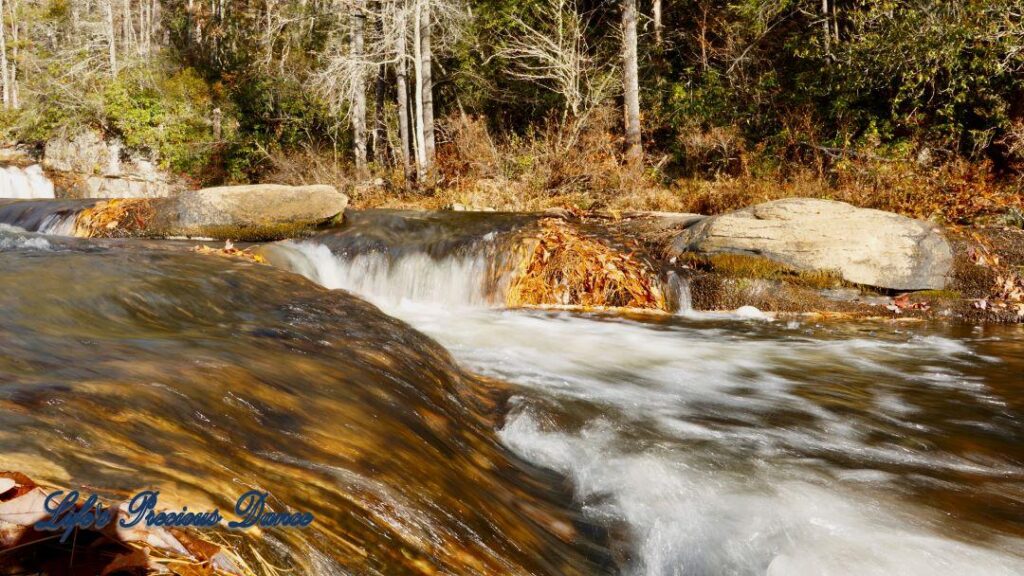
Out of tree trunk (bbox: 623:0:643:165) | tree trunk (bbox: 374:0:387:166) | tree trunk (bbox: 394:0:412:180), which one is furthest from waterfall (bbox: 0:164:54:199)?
tree trunk (bbox: 623:0:643:165)

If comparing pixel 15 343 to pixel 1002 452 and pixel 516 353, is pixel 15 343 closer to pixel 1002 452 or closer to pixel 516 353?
pixel 516 353

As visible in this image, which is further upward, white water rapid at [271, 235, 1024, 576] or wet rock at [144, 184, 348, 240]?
wet rock at [144, 184, 348, 240]

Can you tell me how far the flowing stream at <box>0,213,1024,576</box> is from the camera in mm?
2012

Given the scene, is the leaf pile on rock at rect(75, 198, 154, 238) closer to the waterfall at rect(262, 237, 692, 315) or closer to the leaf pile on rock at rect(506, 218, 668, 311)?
the waterfall at rect(262, 237, 692, 315)

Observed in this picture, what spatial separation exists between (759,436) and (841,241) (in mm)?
5168

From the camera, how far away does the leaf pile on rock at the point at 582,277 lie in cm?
857

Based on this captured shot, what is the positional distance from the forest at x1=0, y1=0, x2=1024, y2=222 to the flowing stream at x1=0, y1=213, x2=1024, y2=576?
6.45 metres

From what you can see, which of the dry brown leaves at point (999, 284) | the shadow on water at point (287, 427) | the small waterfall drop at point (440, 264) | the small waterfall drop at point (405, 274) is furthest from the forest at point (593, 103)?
the shadow on water at point (287, 427)

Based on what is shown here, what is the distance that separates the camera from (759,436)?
13.1 ft

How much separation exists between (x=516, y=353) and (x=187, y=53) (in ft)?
91.2

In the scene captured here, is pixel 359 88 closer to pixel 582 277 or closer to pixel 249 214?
pixel 249 214

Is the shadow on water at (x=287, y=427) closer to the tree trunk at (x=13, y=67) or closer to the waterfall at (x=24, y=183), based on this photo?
the waterfall at (x=24, y=183)

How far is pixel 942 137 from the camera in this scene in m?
12.2

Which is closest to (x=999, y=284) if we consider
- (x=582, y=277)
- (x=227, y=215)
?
(x=582, y=277)
